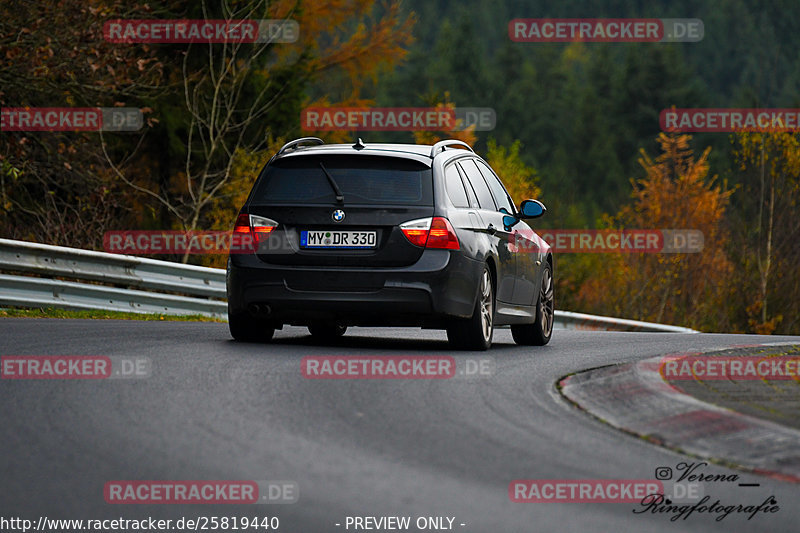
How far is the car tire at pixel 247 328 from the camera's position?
11.6 metres

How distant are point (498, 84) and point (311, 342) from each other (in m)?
90.7

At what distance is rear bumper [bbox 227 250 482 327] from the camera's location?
35.8ft

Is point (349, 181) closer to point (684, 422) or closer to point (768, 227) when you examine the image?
point (684, 422)


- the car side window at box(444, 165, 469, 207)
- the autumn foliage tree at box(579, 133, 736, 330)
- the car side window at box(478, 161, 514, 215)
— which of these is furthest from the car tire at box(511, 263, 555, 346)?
the autumn foliage tree at box(579, 133, 736, 330)

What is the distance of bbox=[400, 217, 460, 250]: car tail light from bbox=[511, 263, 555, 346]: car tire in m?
2.67

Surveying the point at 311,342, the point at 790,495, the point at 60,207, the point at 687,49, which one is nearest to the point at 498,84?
the point at 687,49

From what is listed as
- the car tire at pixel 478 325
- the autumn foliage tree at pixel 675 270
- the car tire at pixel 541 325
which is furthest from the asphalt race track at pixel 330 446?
the autumn foliage tree at pixel 675 270

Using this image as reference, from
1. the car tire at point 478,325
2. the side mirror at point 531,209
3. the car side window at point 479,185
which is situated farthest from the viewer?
the side mirror at point 531,209

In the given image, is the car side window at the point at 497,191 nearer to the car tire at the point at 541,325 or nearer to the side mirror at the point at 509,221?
the side mirror at the point at 509,221

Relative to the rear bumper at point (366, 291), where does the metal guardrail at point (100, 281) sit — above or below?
below

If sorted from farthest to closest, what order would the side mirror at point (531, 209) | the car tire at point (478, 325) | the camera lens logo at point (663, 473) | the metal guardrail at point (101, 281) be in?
the metal guardrail at point (101, 281), the side mirror at point (531, 209), the car tire at point (478, 325), the camera lens logo at point (663, 473)

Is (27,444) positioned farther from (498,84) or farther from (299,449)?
(498,84)

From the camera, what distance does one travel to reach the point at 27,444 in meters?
6.62

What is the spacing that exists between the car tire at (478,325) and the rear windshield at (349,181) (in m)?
0.94
